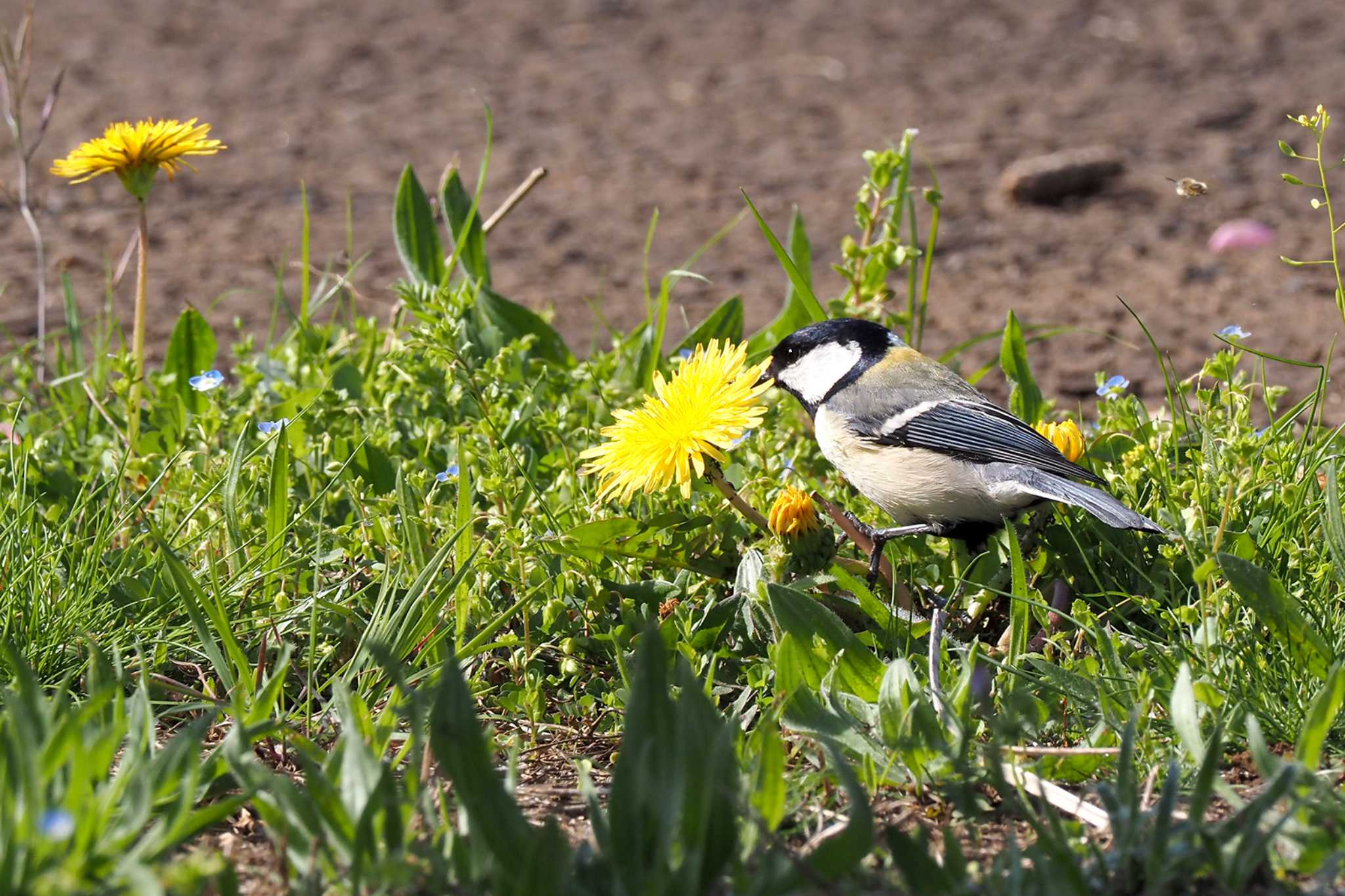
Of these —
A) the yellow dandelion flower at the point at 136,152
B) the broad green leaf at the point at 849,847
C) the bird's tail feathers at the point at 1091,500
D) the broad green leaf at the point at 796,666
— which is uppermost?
the yellow dandelion flower at the point at 136,152

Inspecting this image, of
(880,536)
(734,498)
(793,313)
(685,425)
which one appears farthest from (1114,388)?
(685,425)

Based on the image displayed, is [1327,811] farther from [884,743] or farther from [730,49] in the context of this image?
[730,49]

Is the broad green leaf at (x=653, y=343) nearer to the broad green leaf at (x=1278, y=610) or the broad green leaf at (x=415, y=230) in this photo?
the broad green leaf at (x=415, y=230)

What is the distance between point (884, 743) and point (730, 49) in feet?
19.6

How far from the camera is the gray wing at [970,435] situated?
8.69 ft

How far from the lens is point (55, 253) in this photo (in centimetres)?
514

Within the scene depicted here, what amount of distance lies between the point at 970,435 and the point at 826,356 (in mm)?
430

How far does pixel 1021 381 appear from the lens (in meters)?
3.39

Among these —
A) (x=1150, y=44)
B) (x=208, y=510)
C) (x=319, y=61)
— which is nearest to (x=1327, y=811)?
(x=208, y=510)

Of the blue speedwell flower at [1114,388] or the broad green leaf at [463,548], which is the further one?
the blue speedwell flower at [1114,388]

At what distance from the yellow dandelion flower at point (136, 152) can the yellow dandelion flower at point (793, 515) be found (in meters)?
1.44

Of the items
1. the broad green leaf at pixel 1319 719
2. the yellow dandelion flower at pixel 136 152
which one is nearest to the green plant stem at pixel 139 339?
the yellow dandelion flower at pixel 136 152

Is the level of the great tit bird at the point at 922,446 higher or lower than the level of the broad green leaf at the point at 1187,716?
higher

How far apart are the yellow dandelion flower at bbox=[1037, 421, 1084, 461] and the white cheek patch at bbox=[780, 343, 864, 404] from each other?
1.53 ft
